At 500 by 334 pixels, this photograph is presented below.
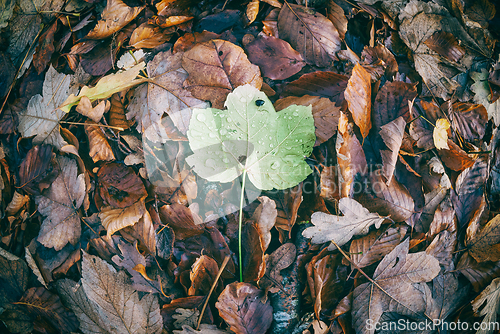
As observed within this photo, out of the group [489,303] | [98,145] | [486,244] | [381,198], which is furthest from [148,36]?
[489,303]

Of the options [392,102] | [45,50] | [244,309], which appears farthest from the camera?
[45,50]

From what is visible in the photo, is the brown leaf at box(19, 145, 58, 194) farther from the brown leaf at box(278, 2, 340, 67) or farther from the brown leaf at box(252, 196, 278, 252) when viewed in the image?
the brown leaf at box(278, 2, 340, 67)

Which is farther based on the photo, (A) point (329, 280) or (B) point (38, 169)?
(B) point (38, 169)

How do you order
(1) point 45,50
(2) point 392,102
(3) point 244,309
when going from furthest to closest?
(1) point 45,50, (2) point 392,102, (3) point 244,309

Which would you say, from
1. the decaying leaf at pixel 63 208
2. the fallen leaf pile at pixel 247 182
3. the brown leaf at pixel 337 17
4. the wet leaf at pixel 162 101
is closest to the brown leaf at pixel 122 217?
the fallen leaf pile at pixel 247 182

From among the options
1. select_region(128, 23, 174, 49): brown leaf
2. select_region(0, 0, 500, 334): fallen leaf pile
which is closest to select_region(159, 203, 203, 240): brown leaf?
select_region(0, 0, 500, 334): fallen leaf pile

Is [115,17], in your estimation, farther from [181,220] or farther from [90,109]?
[181,220]
